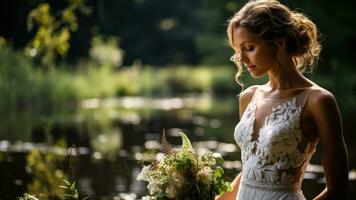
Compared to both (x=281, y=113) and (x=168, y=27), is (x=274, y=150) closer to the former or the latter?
(x=281, y=113)

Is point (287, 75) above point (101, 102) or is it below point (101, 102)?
above

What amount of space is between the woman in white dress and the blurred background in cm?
38

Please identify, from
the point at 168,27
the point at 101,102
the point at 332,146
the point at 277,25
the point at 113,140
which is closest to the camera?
the point at 332,146

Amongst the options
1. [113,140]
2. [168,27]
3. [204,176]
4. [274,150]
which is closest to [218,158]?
[204,176]

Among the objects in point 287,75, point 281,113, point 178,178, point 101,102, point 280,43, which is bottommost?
point 101,102

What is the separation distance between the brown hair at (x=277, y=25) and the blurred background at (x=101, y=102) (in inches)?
22.8

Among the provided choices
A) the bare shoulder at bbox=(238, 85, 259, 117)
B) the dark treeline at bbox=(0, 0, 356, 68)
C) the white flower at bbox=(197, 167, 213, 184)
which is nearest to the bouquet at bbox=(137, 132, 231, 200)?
the white flower at bbox=(197, 167, 213, 184)

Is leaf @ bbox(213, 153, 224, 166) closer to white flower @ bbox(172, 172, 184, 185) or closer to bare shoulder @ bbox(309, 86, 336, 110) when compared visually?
white flower @ bbox(172, 172, 184, 185)

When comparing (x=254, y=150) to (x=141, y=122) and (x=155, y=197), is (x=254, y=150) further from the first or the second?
(x=141, y=122)

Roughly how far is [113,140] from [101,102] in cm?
1115

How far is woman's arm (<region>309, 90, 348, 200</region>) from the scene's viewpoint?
2463 mm

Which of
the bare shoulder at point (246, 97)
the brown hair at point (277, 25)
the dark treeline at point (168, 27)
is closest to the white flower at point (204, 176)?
the bare shoulder at point (246, 97)

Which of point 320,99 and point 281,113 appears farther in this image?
point 281,113

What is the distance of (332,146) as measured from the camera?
246cm
